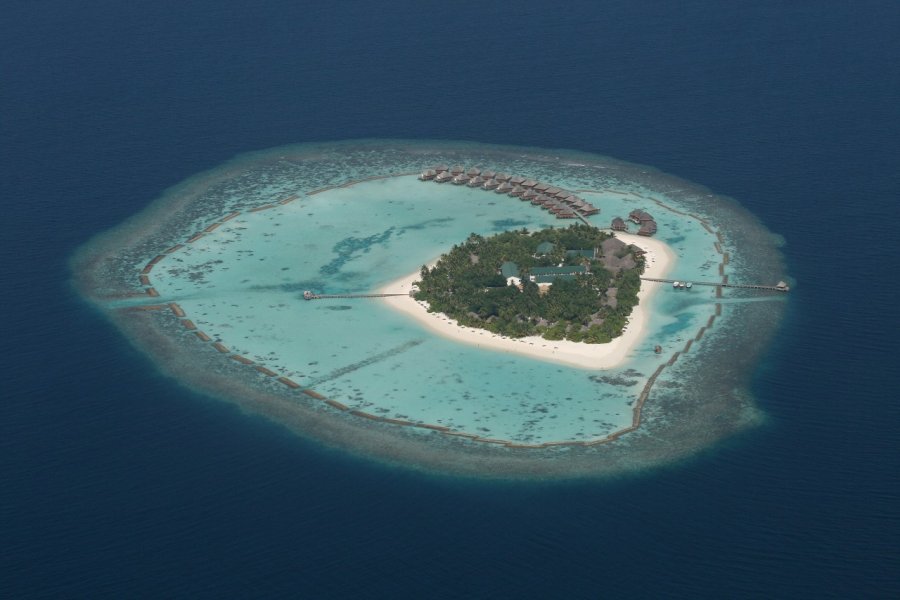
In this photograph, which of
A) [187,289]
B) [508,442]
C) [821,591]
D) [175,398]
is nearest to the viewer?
[821,591]

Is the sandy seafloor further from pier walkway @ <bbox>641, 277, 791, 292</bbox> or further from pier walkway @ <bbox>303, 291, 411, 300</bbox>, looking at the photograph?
pier walkway @ <bbox>641, 277, 791, 292</bbox>

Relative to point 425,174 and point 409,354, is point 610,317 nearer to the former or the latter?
point 409,354

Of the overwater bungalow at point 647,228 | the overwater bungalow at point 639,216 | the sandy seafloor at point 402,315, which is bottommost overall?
the sandy seafloor at point 402,315

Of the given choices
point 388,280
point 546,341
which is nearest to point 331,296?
point 388,280

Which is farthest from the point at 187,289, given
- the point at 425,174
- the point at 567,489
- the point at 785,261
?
the point at 785,261

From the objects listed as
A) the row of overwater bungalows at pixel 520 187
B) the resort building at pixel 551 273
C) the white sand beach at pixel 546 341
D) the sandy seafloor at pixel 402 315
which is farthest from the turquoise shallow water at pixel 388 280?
the resort building at pixel 551 273

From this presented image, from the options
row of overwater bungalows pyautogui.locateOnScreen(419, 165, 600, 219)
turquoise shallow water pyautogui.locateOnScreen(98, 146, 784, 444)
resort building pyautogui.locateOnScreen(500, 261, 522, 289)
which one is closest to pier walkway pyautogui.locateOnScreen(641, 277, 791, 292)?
turquoise shallow water pyautogui.locateOnScreen(98, 146, 784, 444)

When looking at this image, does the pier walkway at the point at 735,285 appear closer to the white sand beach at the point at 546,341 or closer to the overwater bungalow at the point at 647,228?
the white sand beach at the point at 546,341
